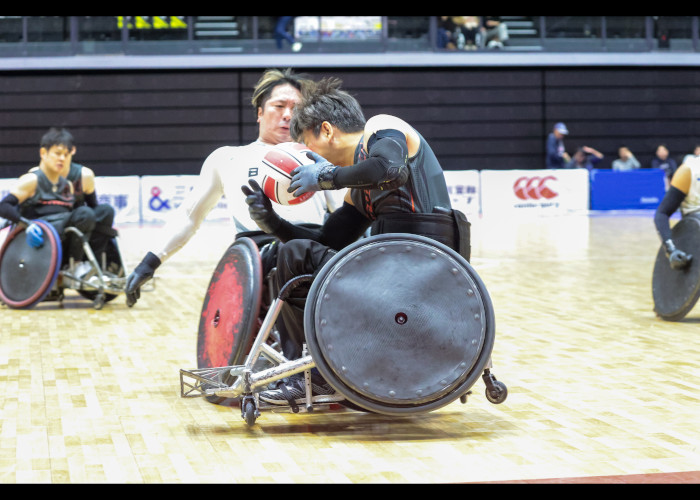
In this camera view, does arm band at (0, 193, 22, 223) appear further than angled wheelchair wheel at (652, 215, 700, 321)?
Yes

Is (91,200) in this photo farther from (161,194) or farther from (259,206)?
(161,194)

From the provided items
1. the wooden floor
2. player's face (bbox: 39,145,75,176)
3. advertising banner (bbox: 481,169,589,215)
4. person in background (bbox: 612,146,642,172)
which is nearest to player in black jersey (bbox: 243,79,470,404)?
the wooden floor

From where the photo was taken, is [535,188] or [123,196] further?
[535,188]

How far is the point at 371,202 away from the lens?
4.18 meters

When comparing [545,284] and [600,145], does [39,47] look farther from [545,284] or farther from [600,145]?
[545,284]

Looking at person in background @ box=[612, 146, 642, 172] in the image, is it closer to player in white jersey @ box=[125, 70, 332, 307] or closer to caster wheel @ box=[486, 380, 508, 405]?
player in white jersey @ box=[125, 70, 332, 307]

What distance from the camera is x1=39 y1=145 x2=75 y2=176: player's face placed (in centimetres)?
837

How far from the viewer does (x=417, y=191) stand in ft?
13.4

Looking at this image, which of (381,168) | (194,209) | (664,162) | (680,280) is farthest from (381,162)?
(664,162)

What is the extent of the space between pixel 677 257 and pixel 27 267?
4.79 meters

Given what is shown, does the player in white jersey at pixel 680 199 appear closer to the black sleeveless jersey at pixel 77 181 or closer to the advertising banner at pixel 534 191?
the black sleeveless jersey at pixel 77 181

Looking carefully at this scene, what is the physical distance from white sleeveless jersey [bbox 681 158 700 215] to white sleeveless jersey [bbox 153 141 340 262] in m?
3.05
